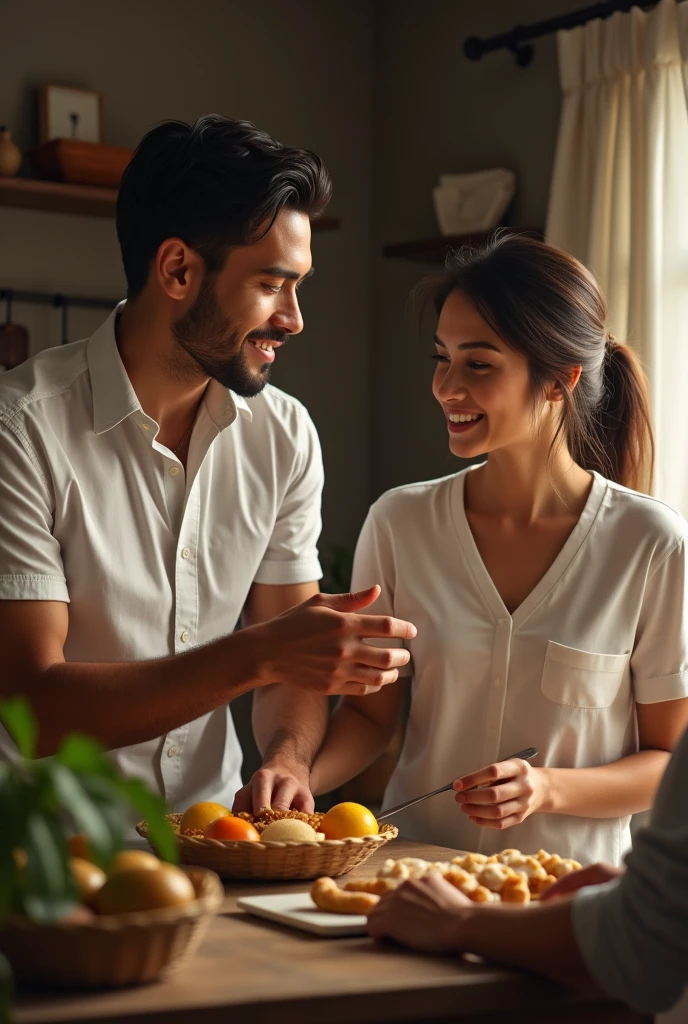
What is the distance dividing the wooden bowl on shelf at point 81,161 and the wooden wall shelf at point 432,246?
0.91 metres

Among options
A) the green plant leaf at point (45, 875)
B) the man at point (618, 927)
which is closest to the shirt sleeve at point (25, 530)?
the man at point (618, 927)

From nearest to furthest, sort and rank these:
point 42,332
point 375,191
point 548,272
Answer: point 548,272
point 42,332
point 375,191

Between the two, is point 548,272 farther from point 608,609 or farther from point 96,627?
point 96,627

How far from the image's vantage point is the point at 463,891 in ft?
4.34

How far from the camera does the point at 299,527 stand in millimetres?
2297

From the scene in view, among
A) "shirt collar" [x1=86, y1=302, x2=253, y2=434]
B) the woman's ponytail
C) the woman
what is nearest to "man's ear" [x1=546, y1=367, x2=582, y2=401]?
the woman

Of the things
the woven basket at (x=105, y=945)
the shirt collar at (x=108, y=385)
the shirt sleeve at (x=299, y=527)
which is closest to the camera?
the woven basket at (x=105, y=945)

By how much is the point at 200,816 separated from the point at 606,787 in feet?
2.12

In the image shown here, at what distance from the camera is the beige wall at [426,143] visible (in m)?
3.73

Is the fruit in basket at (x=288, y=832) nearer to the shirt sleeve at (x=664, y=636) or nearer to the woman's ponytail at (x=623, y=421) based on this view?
the shirt sleeve at (x=664, y=636)

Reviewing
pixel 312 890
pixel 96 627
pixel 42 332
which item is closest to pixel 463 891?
pixel 312 890

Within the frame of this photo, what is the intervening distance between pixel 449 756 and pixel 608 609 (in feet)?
1.15

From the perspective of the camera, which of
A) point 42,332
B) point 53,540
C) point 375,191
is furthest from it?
point 375,191

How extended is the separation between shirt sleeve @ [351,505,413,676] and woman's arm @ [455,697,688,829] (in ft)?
1.24
